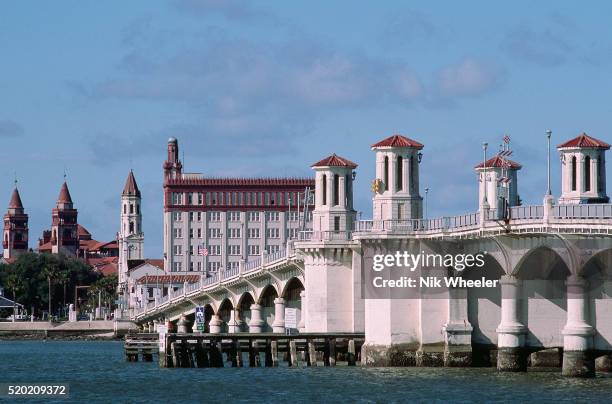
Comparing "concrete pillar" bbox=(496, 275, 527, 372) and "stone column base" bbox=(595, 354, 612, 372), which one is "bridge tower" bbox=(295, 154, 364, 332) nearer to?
"concrete pillar" bbox=(496, 275, 527, 372)

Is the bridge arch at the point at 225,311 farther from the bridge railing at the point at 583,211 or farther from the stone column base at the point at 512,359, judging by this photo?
the bridge railing at the point at 583,211

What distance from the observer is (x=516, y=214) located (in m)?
98.1

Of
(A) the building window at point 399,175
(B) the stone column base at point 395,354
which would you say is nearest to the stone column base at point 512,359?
(B) the stone column base at point 395,354

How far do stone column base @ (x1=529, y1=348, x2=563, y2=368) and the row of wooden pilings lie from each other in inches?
439

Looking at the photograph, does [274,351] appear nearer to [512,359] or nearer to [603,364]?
[512,359]

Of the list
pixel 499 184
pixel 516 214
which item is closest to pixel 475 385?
pixel 516 214

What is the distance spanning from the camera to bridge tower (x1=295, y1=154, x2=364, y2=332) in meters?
119

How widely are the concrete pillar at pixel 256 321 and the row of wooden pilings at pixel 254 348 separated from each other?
35.7 metres

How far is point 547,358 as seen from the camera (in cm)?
10706

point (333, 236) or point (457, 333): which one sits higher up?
point (333, 236)

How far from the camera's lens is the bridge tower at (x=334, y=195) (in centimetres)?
12100

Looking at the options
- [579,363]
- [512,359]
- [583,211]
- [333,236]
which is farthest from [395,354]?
[583,211]

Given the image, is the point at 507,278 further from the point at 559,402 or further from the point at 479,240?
the point at 559,402

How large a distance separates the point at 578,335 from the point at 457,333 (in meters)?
13.3
